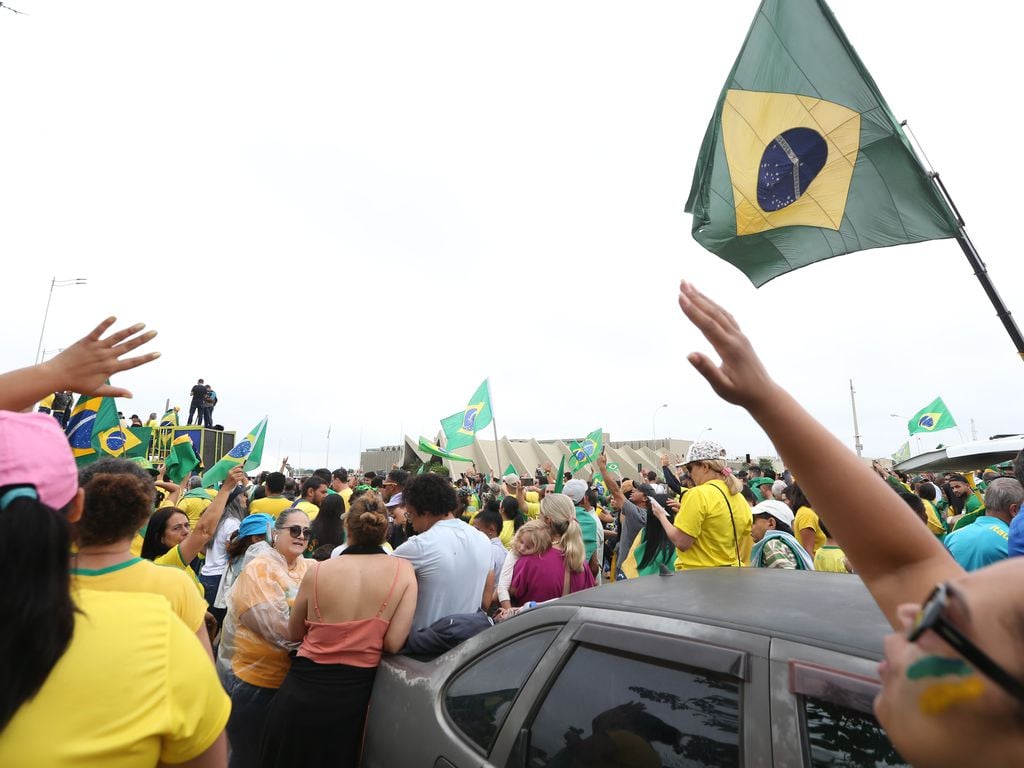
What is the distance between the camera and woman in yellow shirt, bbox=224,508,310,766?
3312mm

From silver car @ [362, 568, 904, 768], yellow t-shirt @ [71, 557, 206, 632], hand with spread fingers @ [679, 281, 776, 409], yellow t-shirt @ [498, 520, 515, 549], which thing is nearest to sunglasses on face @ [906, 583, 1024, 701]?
hand with spread fingers @ [679, 281, 776, 409]

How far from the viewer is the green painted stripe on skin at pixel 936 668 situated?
0.69 metres

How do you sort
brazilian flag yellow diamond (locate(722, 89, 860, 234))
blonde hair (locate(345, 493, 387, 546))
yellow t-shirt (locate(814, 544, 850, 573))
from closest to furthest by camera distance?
blonde hair (locate(345, 493, 387, 546)) < brazilian flag yellow diamond (locate(722, 89, 860, 234)) < yellow t-shirt (locate(814, 544, 850, 573))

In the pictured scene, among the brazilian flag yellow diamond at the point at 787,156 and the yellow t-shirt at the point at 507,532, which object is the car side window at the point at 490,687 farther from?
the yellow t-shirt at the point at 507,532

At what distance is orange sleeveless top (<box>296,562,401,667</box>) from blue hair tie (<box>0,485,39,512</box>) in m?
2.03

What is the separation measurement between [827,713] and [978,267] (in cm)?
315

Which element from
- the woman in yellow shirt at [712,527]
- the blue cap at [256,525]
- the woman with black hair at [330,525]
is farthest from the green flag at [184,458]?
the woman in yellow shirt at [712,527]

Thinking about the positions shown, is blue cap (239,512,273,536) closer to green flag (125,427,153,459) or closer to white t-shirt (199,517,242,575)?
white t-shirt (199,517,242,575)

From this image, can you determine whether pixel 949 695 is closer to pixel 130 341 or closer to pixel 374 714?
pixel 130 341

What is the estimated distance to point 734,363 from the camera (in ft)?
3.77

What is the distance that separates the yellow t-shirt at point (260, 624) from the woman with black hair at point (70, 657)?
2.05 m

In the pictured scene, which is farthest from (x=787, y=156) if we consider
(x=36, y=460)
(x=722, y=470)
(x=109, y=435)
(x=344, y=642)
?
(x=109, y=435)

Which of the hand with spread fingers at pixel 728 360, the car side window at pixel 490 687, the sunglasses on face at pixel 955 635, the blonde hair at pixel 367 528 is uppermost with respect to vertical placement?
the hand with spread fingers at pixel 728 360

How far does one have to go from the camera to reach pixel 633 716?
1.80m
